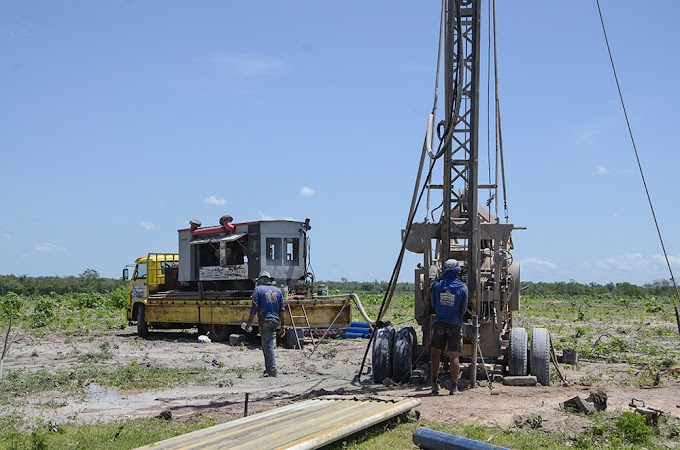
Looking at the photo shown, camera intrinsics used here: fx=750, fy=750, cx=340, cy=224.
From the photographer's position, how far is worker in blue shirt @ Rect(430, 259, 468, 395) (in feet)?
38.3

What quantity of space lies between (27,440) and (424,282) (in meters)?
7.16

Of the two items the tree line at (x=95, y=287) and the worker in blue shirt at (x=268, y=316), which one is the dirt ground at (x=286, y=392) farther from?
the tree line at (x=95, y=287)

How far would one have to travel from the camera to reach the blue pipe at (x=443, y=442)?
7.45 meters

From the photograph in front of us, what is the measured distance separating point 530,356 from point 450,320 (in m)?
2.10

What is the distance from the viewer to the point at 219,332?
72.1 feet

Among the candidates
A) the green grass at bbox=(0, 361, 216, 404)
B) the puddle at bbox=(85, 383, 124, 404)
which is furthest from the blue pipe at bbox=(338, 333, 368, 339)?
the puddle at bbox=(85, 383, 124, 404)

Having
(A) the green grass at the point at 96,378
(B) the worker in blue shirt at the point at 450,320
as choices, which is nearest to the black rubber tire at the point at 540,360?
(B) the worker in blue shirt at the point at 450,320

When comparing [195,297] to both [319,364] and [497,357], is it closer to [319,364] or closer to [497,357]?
[319,364]

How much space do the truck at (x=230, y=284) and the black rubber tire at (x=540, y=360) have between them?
24.7 ft

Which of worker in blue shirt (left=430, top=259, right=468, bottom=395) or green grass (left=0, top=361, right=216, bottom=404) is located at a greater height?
worker in blue shirt (left=430, top=259, right=468, bottom=395)

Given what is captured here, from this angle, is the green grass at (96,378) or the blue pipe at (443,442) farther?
the green grass at (96,378)

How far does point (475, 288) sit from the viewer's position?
502 inches

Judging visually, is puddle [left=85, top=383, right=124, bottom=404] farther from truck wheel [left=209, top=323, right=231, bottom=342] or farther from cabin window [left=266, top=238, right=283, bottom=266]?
cabin window [left=266, top=238, right=283, bottom=266]

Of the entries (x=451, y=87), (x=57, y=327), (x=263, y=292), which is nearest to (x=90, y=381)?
(x=263, y=292)
